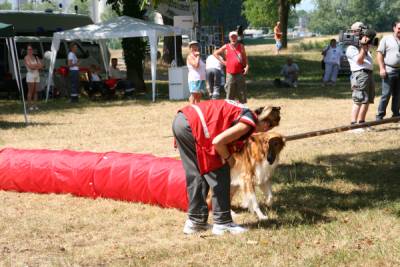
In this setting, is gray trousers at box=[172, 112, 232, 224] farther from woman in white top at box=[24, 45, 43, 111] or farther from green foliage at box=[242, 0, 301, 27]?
green foliage at box=[242, 0, 301, 27]

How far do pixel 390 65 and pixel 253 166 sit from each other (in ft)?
20.3

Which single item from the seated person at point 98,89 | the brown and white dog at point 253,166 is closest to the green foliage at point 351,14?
the seated person at point 98,89

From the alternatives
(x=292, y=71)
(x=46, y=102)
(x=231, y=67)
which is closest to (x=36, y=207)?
(x=231, y=67)

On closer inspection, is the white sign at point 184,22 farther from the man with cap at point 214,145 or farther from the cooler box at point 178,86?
the man with cap at point 214,145

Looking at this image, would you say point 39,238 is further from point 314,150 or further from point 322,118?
point 322,118

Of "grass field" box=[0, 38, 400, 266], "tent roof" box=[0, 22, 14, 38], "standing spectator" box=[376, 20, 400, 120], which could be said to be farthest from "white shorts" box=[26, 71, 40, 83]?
"standing spectator" box=[376, 20, 400, 120]

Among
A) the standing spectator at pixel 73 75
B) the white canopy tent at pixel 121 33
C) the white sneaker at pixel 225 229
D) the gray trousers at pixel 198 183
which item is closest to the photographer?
the gray trousers at pixel 198 183

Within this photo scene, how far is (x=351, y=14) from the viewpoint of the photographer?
134 metres

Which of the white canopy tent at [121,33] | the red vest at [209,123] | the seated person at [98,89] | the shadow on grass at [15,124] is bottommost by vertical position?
the shadow on grass at [15,124]

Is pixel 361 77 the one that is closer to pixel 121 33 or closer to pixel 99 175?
pixel 99 175

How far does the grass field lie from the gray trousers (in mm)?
219

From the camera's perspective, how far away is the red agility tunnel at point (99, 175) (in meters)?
7.11

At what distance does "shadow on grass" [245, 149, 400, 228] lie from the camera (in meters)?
6.83

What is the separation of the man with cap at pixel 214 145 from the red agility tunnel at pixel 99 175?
81 centimetres
